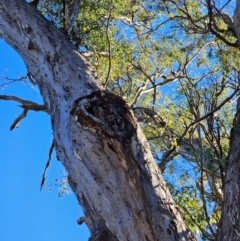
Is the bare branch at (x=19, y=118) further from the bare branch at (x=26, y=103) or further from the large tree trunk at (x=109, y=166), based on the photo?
the large tree trunk at (x=109, y=166)

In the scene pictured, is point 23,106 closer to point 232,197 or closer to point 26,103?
point 26,103

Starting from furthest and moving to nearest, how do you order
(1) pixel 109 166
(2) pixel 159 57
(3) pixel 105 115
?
1. (2) pixel 159 57
2. (3) pixel 105 115
3. (1) pixel 109 166

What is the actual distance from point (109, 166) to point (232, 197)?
1.72 ft

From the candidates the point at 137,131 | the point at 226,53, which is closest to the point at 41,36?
the point at 137,131

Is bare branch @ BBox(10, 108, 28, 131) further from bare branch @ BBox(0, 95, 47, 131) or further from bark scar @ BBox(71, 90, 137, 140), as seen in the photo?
bark scar @ BBox(71, 90, 137, 140)

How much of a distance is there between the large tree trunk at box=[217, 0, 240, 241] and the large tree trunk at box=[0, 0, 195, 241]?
7.0 inches

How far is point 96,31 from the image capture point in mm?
5188

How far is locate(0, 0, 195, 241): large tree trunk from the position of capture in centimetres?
196

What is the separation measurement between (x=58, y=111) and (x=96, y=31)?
9.27ft

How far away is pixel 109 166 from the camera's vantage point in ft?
6.87

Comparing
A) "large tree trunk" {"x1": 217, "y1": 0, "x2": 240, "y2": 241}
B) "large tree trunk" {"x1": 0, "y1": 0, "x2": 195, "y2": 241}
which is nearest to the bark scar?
"large tree trunk" {"x1": 0, "y1": 0, "x2": 195, "y2": 241}

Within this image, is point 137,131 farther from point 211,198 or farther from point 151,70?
point 151,70

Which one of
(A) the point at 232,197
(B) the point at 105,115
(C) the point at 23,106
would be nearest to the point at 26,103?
(C) the point at 23,106

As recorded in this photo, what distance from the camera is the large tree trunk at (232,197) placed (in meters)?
1.83
